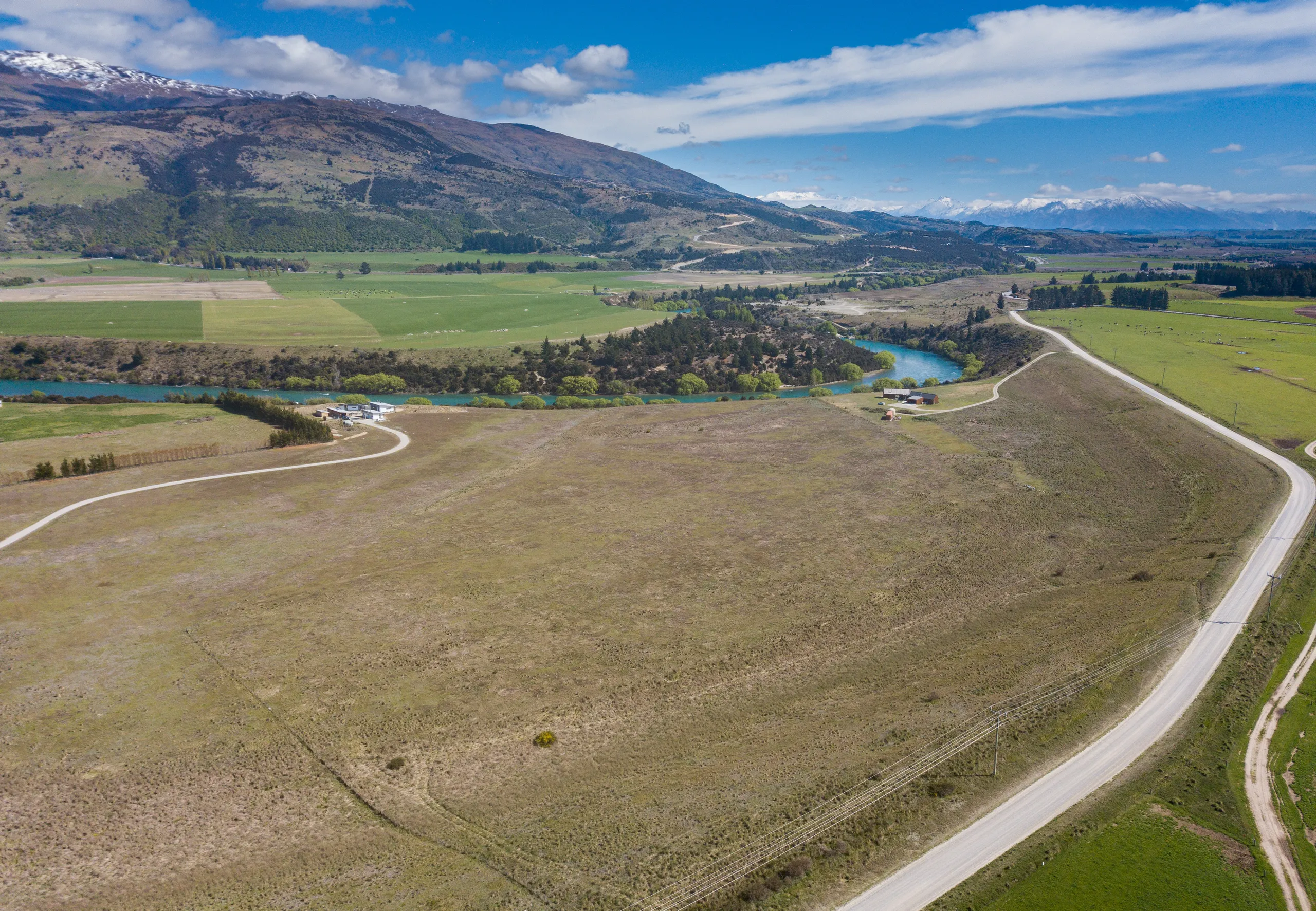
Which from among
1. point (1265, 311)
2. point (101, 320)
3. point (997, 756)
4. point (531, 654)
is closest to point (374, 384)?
point (101, 320)

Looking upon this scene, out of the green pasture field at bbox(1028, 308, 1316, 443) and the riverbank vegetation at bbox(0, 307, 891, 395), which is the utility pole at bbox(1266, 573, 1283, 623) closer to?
the green pasture field at bbox(1028, 308, 1316, 443)

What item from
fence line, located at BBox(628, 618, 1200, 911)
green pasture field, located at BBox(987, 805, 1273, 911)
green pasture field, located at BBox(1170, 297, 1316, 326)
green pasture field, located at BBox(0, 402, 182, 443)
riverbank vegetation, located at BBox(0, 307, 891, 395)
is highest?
green pasture field, located at BBox(1170, 297, 1316, 326)

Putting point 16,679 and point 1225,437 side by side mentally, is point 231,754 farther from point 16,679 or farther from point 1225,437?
point 1225,437

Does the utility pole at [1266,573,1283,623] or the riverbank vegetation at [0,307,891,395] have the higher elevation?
the riverbank vegetation at [0,307,891,395]

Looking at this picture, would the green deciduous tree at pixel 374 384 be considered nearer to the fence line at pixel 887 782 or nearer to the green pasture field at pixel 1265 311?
the fence line at pixel 887 782

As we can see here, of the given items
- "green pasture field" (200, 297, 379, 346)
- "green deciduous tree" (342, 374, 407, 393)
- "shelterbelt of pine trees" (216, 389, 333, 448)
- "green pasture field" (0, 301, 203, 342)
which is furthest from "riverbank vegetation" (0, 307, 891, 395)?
"shelterbelt of pine trees" (216, 389, 333, 448)

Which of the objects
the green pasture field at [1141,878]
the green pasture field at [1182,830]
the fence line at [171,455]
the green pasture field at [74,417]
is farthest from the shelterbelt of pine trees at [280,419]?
the green pasture field at [1141,878]
